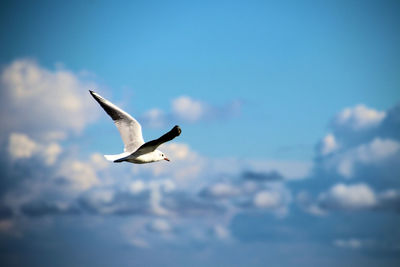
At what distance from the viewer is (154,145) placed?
28953 mm

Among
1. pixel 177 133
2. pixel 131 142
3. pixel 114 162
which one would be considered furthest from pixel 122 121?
pixel 177 133

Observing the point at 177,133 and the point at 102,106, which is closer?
the point at 177,133

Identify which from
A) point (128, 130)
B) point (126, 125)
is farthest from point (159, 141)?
point (126, 125)

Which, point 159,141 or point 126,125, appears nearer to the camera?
point 159,141

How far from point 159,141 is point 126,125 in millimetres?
6615

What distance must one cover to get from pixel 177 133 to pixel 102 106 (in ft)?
32.3

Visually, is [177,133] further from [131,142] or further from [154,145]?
[131,142]

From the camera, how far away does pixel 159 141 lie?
27016 mm

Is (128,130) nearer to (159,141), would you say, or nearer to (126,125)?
(126,125)

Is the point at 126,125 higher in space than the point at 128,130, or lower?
higher

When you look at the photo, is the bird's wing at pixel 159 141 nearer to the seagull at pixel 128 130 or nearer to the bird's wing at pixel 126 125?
the seagull at pixel 128 130

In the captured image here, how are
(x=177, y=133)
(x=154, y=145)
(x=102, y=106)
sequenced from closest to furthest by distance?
1. (x=177, y=133)
2. (x=154, y=145)
3. (x=102, y=106)

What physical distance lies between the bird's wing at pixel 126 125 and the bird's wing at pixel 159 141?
7.72ft

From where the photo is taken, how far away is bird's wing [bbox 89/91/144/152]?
32.7m
